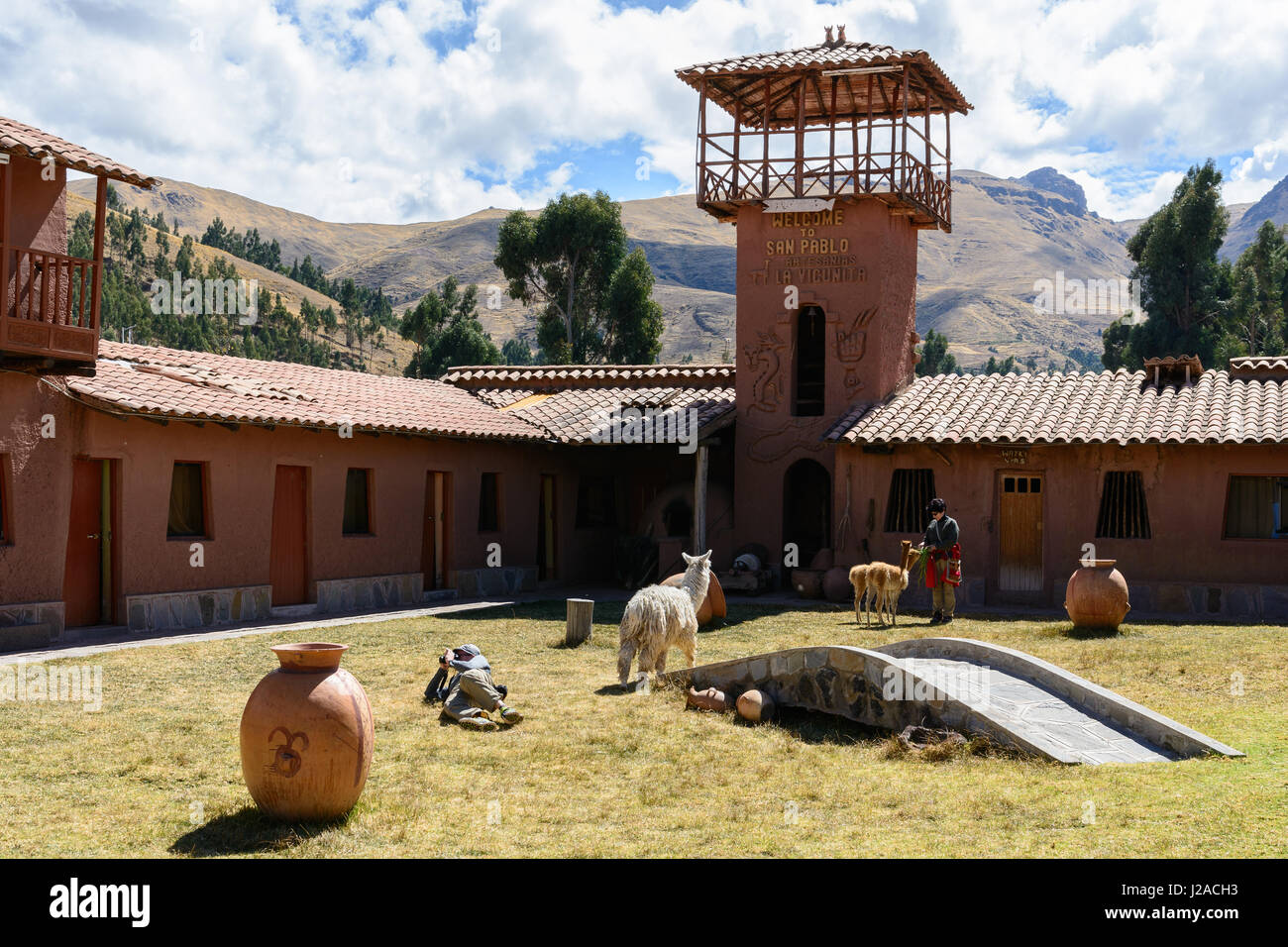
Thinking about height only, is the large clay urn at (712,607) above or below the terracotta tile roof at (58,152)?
below

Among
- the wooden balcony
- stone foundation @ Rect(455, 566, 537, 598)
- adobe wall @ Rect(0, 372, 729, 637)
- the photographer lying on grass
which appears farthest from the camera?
stone foundation @ Rect(455, 566, 537, 598)

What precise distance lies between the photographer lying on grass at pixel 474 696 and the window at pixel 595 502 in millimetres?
15186

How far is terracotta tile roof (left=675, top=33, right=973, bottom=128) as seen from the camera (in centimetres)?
2134

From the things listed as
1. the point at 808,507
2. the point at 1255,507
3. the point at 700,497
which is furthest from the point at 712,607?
the point at 1255,507

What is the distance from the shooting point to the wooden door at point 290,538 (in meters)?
18.4

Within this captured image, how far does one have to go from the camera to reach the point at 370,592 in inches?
783

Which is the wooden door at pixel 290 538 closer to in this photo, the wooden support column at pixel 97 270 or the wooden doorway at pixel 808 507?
the wooden support column at pixel 97 270

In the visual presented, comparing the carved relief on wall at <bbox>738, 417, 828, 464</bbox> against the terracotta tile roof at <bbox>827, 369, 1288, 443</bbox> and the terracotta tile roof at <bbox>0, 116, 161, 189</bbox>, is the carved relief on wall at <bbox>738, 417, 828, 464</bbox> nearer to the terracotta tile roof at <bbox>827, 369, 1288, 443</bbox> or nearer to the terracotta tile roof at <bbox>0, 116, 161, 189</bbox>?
the terracotta tile roof at <bbox>827, 369, 1288, 443</bbox>

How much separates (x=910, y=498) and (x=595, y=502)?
772 cm

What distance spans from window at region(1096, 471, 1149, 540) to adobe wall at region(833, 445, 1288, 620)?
0.14 m

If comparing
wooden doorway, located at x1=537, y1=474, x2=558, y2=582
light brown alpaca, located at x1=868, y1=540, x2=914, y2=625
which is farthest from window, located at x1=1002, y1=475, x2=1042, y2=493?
wooden doorway, located at x1=537, y1=474, x2=558, y2=582

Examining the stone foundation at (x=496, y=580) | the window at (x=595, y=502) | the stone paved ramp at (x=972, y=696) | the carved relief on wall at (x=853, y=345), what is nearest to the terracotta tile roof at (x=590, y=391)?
the window at (x=595, y=502)

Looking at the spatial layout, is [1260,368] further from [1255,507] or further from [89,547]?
[89,547]
